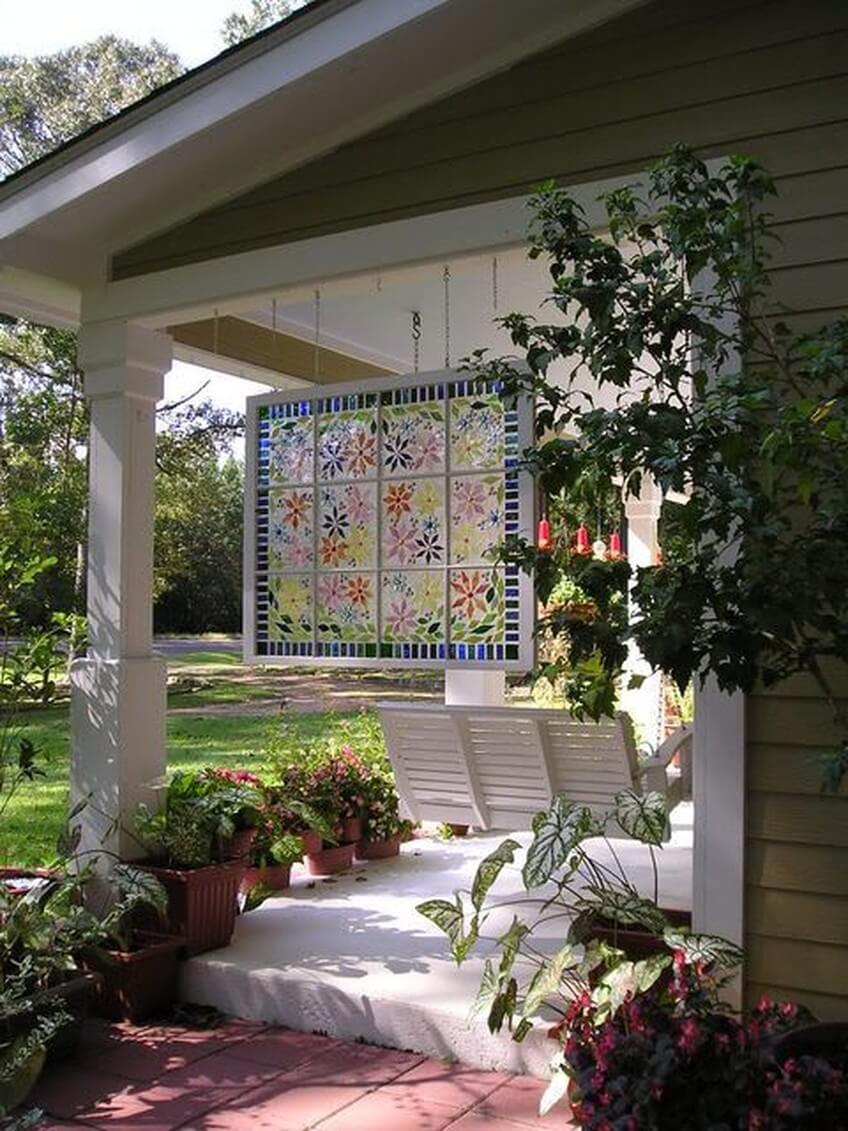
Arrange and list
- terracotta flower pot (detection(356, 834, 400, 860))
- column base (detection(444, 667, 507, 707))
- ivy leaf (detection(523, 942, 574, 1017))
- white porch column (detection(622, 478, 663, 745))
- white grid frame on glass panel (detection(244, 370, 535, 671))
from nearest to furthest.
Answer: ivy leaf (detection(523, 942, 574, 1017)) < white grid frame on glass panel (detection(244, 370, 535, 671)) < terracotta flower pot (detection(356, 834, 400, 860)) < column base (detection(444, 667, 507, 707)) < white porch column (detection(622, 478, 663, 745))

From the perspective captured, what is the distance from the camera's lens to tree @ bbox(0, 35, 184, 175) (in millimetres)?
15945

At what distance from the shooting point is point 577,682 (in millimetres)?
2799

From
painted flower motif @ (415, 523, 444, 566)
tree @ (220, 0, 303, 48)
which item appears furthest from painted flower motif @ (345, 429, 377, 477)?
tree @ (220, 0, 303, 48)

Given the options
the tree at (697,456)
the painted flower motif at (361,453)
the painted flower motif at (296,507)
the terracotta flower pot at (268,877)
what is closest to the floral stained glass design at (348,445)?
the painted flower motif at (361,453)

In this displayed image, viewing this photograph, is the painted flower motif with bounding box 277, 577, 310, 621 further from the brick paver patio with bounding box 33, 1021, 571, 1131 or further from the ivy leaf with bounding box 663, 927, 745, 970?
the ivy leaf with bounding box 663, 927, 745, 970

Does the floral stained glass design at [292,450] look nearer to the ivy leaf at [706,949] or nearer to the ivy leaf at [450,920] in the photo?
the ivy leaf at [450,920]

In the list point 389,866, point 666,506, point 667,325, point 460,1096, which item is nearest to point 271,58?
point 667,325

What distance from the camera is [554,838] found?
118 inches

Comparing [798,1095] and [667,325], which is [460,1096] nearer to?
[798,1095]

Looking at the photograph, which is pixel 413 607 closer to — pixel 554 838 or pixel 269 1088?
pixel 554 838

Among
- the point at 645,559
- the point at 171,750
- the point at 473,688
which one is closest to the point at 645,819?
the point at 473,688

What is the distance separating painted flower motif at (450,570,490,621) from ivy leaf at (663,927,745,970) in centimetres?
128

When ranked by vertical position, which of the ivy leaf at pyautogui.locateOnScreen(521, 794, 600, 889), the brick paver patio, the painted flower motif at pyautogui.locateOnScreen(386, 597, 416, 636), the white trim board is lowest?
the brick paver patio

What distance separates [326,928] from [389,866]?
1079 mm
